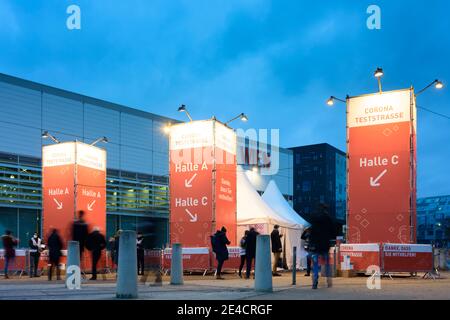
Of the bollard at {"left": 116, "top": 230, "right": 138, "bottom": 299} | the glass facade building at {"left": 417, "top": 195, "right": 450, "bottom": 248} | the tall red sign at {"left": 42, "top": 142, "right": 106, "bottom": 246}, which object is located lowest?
the glass facade building at {"left": 417, "top": 195, "right": 450, "bottom": 248}

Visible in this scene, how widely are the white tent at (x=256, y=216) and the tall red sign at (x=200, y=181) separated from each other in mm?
3364

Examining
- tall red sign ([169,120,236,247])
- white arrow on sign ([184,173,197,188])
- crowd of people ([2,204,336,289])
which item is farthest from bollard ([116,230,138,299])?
white arrow on sign ([184,173,197,188])

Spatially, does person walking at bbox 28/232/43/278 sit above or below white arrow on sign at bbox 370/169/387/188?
below

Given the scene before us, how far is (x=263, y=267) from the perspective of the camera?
36.3 feet

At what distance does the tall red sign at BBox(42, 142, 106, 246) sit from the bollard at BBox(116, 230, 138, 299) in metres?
12.4

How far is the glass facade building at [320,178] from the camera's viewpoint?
312 ft

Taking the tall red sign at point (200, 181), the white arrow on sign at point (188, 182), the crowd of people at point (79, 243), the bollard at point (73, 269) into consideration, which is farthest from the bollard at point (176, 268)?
the white arrow on sign at point (188, 182)

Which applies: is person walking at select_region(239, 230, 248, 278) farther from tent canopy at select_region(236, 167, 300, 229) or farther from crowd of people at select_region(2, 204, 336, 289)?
tent canopy at select_region(236, 167, 300, 229)

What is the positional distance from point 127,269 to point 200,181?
10.8 m

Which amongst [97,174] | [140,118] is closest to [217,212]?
[97,174]

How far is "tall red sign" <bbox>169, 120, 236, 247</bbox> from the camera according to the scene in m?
19.9

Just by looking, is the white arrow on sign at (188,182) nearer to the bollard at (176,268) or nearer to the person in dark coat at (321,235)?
the bollard at (176,268)

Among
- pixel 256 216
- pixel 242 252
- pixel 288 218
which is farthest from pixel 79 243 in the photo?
pixel 288 218

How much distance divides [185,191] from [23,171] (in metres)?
13.1
